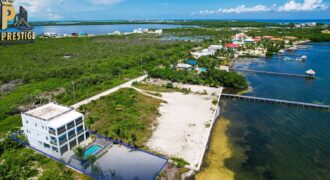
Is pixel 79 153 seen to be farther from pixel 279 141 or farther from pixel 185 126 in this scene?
pixel 279 141

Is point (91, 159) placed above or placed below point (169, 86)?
below

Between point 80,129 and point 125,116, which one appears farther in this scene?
point 125,116

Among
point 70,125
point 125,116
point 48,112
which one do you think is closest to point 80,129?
point 70,125

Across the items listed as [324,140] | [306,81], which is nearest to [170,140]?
[324,140]

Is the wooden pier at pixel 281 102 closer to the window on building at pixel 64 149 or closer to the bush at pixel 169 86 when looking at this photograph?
the bush at pixel 169 86

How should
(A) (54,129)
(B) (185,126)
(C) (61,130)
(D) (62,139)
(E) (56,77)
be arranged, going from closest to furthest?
(A) (54,129)
(C) (61,130)
(D) (62,139)
(B) (185,126)
(E) (56,77)

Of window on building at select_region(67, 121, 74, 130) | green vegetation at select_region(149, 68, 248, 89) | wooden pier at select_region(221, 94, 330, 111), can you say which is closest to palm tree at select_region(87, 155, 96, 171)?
window on building at select_region(67, 121, 74, 130)

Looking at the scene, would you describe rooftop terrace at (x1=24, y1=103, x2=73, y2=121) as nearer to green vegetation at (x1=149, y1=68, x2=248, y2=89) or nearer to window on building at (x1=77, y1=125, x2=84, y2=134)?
window on building at (x1=77, y1=125, x2=84, y2=134)
